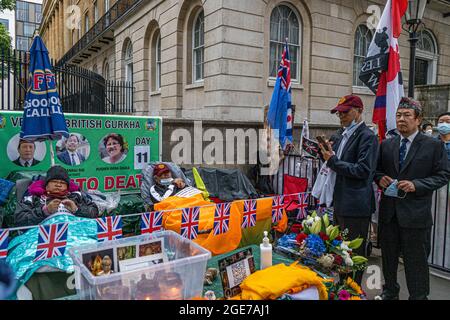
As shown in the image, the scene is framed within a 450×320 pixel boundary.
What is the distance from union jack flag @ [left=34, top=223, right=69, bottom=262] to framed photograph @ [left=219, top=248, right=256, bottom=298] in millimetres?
1865

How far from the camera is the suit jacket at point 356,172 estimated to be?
11.9 ft

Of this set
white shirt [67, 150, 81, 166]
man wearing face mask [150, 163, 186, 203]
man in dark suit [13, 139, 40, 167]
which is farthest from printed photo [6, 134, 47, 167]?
man wearing face mask [150, 163, 186, 203]

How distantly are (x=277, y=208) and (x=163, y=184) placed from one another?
194cm

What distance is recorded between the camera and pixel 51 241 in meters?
3.32

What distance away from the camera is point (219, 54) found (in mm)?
11031

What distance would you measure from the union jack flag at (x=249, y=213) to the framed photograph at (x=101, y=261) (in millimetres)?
2580

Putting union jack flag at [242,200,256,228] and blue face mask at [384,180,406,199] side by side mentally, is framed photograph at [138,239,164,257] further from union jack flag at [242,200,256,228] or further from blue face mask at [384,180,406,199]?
blue face mask at [384,180,406,199]

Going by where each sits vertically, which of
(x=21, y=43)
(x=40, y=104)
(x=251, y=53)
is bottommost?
(x=40, y=104)

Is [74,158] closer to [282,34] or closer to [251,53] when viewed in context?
[251,53]

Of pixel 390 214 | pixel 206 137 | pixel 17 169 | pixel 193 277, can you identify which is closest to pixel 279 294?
pixel 193 277

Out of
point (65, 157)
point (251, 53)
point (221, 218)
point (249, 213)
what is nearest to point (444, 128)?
point (249, 213)

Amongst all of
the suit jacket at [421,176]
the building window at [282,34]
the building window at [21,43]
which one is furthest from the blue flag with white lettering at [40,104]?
the building window at [21,43]
